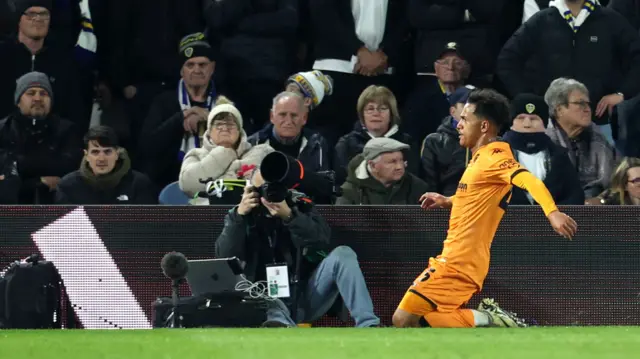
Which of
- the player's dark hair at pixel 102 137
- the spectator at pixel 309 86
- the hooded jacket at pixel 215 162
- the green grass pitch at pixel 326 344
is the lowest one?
the green grass pitch at pixel 326 344

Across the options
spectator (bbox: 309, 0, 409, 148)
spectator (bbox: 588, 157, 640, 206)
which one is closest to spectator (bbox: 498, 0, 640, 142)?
spectator (bbox: 309, 0, 409, 148)

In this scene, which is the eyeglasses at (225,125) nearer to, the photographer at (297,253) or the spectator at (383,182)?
the spectator at (383,182)

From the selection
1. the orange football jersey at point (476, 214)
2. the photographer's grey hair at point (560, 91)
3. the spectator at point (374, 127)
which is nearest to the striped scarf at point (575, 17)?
the photographer's grey hair at point (560, 91)

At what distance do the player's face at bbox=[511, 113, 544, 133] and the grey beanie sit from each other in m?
3.55

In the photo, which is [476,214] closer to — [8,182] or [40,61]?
[8,182]

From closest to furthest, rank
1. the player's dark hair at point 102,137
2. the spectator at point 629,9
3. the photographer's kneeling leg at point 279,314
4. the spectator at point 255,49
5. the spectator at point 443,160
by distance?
the photographer's kneeling leg at point 279,314, the player's dark hair at point 102,137, the spectator at point 443,160, the spectator at point 255,49, the spectator at point 629,9

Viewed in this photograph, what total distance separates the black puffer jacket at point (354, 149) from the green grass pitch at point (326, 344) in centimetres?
301

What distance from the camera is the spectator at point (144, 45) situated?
37.1 ft

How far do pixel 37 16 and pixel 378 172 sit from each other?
3.30 meters

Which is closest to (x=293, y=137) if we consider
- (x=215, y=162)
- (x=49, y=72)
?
(x=215, y=162)

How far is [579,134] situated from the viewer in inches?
403

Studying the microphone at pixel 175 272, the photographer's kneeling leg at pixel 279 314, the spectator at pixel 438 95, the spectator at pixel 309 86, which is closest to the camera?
the microphone at pixel 175 272

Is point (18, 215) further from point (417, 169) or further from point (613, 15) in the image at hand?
point (613, 15)

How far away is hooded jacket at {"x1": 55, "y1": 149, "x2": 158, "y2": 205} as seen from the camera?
9.62 metres
